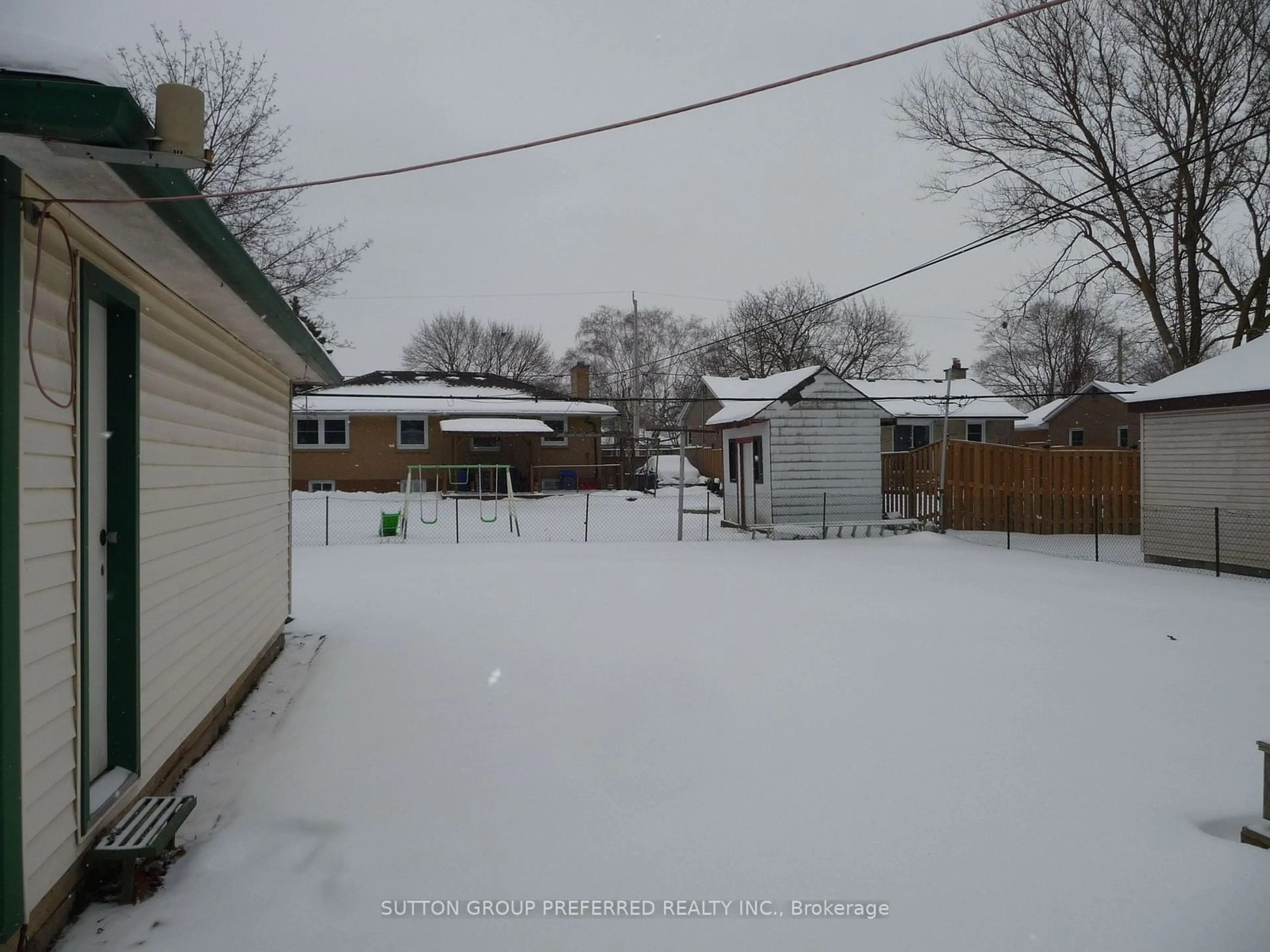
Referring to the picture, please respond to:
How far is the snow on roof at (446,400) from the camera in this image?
27984 millimetres

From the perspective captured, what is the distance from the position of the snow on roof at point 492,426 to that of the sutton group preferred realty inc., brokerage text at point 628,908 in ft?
82.7

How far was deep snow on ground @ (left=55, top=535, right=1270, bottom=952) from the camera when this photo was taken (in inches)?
117

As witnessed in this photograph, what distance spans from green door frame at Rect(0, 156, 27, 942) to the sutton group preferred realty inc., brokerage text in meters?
1.23

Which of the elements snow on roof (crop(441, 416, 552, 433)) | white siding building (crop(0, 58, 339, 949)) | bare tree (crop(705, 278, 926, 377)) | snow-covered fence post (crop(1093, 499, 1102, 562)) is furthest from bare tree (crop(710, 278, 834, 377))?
white siding building (crop(0, 58, 339, 949))

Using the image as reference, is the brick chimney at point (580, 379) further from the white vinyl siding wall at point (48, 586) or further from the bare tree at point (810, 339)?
the white vinyl siding wall at point (48, 586)

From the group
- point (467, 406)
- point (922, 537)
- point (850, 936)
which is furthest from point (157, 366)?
point (467, 406)

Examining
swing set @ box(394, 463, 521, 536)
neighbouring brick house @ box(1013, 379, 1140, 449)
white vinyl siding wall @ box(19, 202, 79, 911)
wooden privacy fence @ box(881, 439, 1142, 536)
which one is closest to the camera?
white vinyl siding wall @ box(19, 202, 79, 911)

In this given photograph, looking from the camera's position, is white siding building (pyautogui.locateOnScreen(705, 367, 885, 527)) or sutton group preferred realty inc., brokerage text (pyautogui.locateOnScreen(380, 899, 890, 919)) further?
white siding building (pyautogui.locateOnScreen(705, 367, 885, 527))

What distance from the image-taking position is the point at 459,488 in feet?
92.5

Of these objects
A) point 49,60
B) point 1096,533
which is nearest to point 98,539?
point 49,60

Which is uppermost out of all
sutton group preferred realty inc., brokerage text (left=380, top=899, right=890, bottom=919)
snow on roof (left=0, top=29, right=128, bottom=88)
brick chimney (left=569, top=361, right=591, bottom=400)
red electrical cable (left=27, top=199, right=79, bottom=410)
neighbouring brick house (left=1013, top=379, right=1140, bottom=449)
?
brick chimney (left=569, top=361, right=591, bottom=400)

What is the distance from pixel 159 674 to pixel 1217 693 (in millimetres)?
6900

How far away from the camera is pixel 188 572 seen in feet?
14.5

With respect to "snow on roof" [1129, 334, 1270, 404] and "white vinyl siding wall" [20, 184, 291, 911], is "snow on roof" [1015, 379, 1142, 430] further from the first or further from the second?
"white vinyl siding wall" [20, 184, 291, 911]
